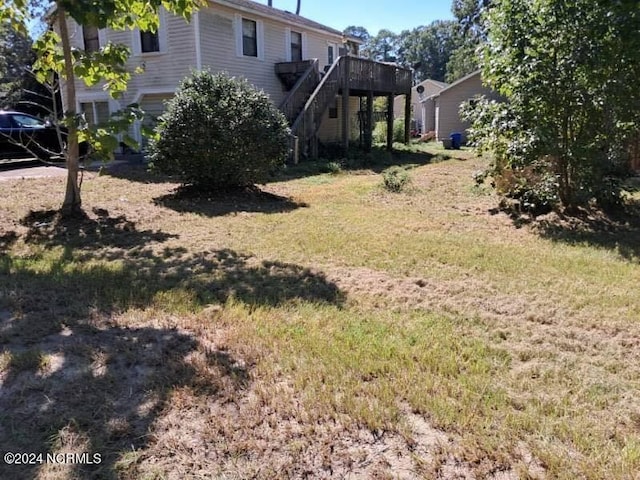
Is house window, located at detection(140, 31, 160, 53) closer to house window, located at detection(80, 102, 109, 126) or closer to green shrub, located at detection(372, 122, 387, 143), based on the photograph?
house window, located at detection(80, 102, 109, 126)

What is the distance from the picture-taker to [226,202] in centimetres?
874

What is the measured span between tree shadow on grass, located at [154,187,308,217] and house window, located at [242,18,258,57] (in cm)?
874

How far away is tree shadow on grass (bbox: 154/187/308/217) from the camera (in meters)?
8.18

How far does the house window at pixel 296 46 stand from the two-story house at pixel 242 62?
0.13 feet

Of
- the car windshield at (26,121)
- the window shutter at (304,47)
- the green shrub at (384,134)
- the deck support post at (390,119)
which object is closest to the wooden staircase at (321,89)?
the deck support post at (390,119)

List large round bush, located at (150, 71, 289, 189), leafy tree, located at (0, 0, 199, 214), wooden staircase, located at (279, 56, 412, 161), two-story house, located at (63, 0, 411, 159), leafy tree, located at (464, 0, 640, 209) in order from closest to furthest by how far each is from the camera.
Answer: leafy tree, located at (0, 0, 199, 214) → leafy tree, located at (464, 0, 640, 209) → large round bush, located at (150, 71, 289, 189) → two-story house, located at (63, 0, 411, 159) → wooden staircase, located at (279, 56, 412, 161)

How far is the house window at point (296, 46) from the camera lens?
18.9 meters

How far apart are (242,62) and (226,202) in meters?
9.20

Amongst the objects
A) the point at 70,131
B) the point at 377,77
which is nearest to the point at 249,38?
the point at 377,77

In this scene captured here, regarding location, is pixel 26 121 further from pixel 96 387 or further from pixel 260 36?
pixel 96 387

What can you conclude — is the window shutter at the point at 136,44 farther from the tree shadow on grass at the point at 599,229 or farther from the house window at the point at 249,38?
the tree shadow on grass at the point at 599,229

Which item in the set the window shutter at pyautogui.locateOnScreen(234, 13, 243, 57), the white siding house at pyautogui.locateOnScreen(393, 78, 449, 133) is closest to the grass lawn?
the window shutter at pyautogui.locateOnScreen(234, 13, 243, 57)

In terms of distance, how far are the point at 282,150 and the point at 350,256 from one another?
4.40 m

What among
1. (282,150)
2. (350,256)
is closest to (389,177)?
(282,150)
